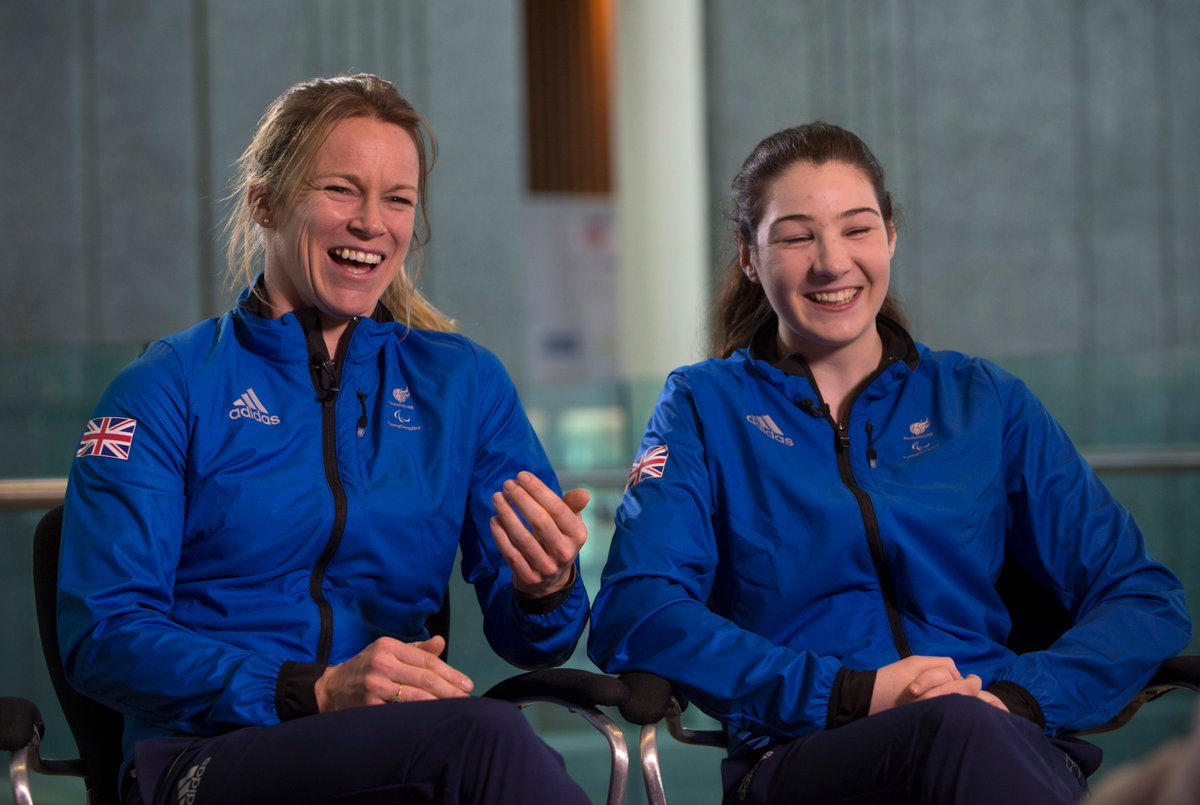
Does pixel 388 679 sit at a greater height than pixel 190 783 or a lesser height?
greater

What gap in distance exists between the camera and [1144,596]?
6.17 feet

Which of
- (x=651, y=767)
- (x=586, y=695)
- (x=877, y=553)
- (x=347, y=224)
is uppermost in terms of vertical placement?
(x=347, y=224)

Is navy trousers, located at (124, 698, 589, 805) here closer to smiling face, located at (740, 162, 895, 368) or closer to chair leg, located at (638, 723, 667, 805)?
chair leg, located at (638, 723, 667, 805)

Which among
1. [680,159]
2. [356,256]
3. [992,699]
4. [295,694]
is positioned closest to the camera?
[295,694]

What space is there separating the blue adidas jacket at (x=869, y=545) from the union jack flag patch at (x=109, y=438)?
67 centimetres

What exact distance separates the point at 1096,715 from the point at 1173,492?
152cm

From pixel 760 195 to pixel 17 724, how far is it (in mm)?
1273

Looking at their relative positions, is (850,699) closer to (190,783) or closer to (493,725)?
(493,725)

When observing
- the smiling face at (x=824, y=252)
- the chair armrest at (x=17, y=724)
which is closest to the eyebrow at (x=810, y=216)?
the smiling face at (x=824, y=252)

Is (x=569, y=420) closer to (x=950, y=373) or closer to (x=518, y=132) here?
(x=518, y=132)

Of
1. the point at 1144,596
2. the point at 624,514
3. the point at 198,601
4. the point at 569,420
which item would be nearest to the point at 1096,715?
the point at 1144,596

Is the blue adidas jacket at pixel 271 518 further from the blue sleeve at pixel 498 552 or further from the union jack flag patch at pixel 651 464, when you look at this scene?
the union jack flag patch at pixel 651 464

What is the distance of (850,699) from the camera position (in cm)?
167

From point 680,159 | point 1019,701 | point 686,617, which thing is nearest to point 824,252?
point 686,617
